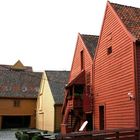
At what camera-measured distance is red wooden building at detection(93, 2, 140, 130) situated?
19812mm

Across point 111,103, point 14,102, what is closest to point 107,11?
point 111,103

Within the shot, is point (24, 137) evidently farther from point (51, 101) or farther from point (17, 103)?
point (17, 103)

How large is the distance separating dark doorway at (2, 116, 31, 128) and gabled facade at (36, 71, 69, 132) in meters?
2.24

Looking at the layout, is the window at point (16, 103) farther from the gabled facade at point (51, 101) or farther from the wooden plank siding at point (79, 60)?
the wooden plank siding at point (79, 60)

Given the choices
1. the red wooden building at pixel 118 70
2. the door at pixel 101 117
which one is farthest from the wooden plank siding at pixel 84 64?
the door at pixel 101 117

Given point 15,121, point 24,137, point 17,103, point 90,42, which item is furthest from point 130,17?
point 15,121

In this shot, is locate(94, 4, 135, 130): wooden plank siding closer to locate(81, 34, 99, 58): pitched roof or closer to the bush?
locate(81, 34, 99, 58): pitched roof

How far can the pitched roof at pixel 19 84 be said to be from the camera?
167 ft

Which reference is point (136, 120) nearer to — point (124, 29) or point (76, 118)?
point (124, 29)

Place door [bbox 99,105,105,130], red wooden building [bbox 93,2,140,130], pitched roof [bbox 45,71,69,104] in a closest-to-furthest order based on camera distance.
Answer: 1. red wooden building [bbox 93,2,140,130]
2. door [bbox 99,105,105,130]
3. pitched roof [bbox 45,71,69,104]

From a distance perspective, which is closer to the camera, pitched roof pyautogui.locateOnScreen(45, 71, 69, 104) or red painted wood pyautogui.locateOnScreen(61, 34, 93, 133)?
red painted wood pyautogui.locateOnScreen(61, 34, 93, 133)

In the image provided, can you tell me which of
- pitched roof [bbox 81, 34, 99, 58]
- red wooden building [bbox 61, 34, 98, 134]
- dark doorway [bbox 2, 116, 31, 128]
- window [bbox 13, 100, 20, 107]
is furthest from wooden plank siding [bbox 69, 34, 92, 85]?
dark doorway [bbox 2, 116, 31, 128]

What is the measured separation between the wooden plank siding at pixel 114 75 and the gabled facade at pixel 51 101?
47.8 feet

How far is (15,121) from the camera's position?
50.8 meters
